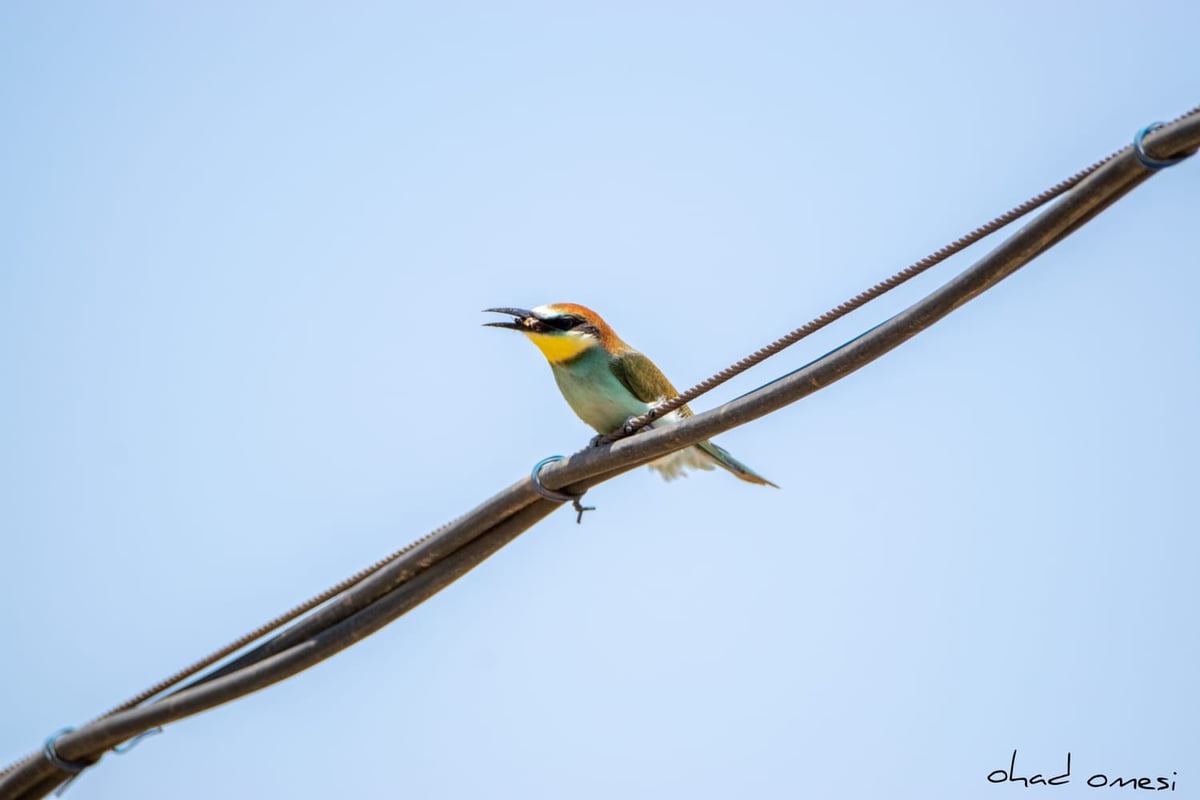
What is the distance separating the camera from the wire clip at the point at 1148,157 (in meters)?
2.55

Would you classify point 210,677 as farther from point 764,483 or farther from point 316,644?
point 764,483

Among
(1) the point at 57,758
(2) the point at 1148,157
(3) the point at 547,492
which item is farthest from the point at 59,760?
(2) the point at 1148,157

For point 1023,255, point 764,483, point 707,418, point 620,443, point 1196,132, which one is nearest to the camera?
point 1196,132

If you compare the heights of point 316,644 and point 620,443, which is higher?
point 620,443

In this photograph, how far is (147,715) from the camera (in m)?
3.70

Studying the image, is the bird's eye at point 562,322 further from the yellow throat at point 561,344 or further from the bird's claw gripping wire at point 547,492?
the bird's claw gripping wire at point 547,492

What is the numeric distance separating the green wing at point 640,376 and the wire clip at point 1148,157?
2.79m

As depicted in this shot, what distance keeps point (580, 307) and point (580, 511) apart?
59.2 inches

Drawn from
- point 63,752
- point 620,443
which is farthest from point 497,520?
point 63,752

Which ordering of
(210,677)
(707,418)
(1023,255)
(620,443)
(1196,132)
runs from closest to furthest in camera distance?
1. (1196,132)
2. (1023,255)
3. (707,418)
4. (620,443)
5. (210,677)

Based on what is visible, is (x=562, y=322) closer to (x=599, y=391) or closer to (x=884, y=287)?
(x=599, y=391)

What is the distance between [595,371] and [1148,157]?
2806 millimetres

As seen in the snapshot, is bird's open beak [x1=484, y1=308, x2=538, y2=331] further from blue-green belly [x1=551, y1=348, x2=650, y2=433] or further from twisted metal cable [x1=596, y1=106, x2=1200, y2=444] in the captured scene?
twisted metal cable [x1=596, y1=106, x2=1200, y2=444]

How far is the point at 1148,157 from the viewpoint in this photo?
8.42 ft
